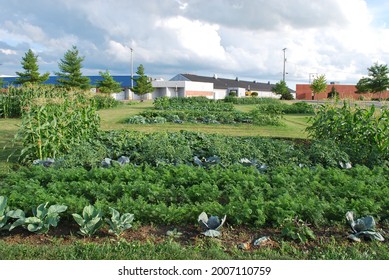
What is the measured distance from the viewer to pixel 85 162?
19.3 feet

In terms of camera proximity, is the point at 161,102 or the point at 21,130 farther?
the point at 161,102

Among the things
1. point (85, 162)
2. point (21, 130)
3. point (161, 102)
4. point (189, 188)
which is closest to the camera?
point (189, 188)

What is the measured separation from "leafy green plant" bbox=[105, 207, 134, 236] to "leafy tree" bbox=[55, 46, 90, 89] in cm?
3792

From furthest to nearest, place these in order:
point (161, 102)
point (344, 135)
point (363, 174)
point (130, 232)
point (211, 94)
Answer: point (211, 94) → point (161, 102) → point (344, 135) → point (363, 174) → point (130, 232)

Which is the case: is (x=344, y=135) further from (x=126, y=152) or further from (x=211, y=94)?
(x=211, y=94)

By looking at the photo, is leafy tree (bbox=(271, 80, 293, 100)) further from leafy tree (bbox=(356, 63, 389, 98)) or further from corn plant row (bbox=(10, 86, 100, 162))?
corn plant row (bbox=(10, 86, 100, 162))

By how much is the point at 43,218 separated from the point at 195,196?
5.59 ft

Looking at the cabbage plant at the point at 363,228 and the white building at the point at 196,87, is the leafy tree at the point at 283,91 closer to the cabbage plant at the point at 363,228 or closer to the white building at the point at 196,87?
the white building at the point at 196,87

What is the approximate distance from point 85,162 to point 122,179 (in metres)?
1.47

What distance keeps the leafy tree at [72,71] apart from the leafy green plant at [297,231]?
126 feet

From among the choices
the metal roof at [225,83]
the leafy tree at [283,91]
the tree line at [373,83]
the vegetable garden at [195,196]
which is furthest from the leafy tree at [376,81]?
the vegetable garden at [195,196]

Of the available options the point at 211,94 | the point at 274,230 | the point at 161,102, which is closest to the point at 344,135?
the point at 274,230

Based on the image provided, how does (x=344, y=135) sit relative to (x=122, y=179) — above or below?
above
